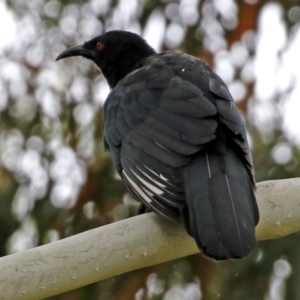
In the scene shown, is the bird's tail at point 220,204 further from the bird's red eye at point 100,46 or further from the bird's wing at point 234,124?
the bird's red eye at point 100,46

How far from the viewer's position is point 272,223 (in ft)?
12.3

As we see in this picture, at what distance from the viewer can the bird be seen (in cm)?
338

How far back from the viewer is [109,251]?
3.38 m

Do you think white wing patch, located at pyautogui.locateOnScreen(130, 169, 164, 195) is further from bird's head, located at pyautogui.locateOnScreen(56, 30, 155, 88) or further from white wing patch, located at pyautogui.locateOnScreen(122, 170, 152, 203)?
bird's head, located at pyautogui.locateOnScreen(56, 30, 155, 88)

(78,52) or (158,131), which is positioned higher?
(158,131)

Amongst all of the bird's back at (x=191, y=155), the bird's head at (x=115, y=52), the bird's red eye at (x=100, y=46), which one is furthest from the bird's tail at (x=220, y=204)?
the bird's red eye at (x=100, y=46)

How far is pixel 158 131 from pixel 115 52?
1701 millimetres

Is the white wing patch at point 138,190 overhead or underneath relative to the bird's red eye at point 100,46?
overhead

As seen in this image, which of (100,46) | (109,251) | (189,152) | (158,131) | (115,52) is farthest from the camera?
(100,46)

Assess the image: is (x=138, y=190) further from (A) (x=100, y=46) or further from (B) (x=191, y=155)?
(A) (x=100, y=46)

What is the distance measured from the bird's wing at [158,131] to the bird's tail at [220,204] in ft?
0.26

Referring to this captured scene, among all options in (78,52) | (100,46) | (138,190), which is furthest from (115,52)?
(138,190)

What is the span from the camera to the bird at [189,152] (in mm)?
3381

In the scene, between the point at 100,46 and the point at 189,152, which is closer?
the point at 189,152
